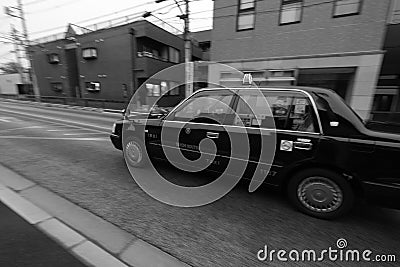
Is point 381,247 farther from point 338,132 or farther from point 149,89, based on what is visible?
point 149,89

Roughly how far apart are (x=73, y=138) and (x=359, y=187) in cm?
755

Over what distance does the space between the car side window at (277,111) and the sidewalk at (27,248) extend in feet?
8.75

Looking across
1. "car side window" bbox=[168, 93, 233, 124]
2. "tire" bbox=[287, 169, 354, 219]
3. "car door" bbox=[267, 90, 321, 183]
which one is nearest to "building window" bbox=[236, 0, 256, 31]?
"car side window" bbox=[168, 93, 233, 124]

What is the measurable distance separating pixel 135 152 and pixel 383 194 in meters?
3.95

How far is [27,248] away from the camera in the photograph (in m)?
2.14

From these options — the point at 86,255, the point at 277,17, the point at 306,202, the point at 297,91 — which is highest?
the point at 277,17

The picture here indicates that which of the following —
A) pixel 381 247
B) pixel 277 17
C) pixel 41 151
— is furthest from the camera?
pixel 277 17

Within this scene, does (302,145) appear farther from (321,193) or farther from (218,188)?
(218,188)

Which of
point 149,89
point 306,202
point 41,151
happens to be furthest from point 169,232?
point 149,89

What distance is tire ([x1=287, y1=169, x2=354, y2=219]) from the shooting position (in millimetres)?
2620

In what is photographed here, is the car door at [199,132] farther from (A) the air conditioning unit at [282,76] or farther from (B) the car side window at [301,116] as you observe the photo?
(A) the air conditioning unit at [282,76]

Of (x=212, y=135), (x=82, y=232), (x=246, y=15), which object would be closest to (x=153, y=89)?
(x=246, y=15)

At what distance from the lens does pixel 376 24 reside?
9602 millimetres

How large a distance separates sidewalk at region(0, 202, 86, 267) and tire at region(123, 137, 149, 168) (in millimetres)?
2011
